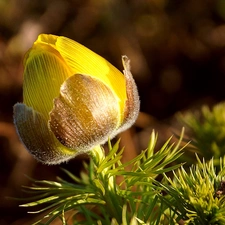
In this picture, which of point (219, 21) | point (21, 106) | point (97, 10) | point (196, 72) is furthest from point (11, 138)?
point (21, 106)

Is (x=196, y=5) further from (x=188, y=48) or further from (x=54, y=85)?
(x=54, y=85)

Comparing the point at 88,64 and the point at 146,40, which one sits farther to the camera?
the point at 146,40

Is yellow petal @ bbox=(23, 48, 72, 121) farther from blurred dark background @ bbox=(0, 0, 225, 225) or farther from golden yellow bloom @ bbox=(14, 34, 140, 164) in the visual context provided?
blurred dark background @ bbox=(0, 0, 225, 225)

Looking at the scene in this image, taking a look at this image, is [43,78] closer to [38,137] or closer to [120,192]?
[38,137]

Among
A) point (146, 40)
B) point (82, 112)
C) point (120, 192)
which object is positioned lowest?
point (146, 40)

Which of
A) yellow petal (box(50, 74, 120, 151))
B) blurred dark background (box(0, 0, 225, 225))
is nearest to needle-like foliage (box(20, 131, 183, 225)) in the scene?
yellow petal (box(50, 74, 120, 151))

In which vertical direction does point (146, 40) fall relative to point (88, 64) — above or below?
below

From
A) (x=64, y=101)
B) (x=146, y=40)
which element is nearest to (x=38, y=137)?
(x=64, y=101)
